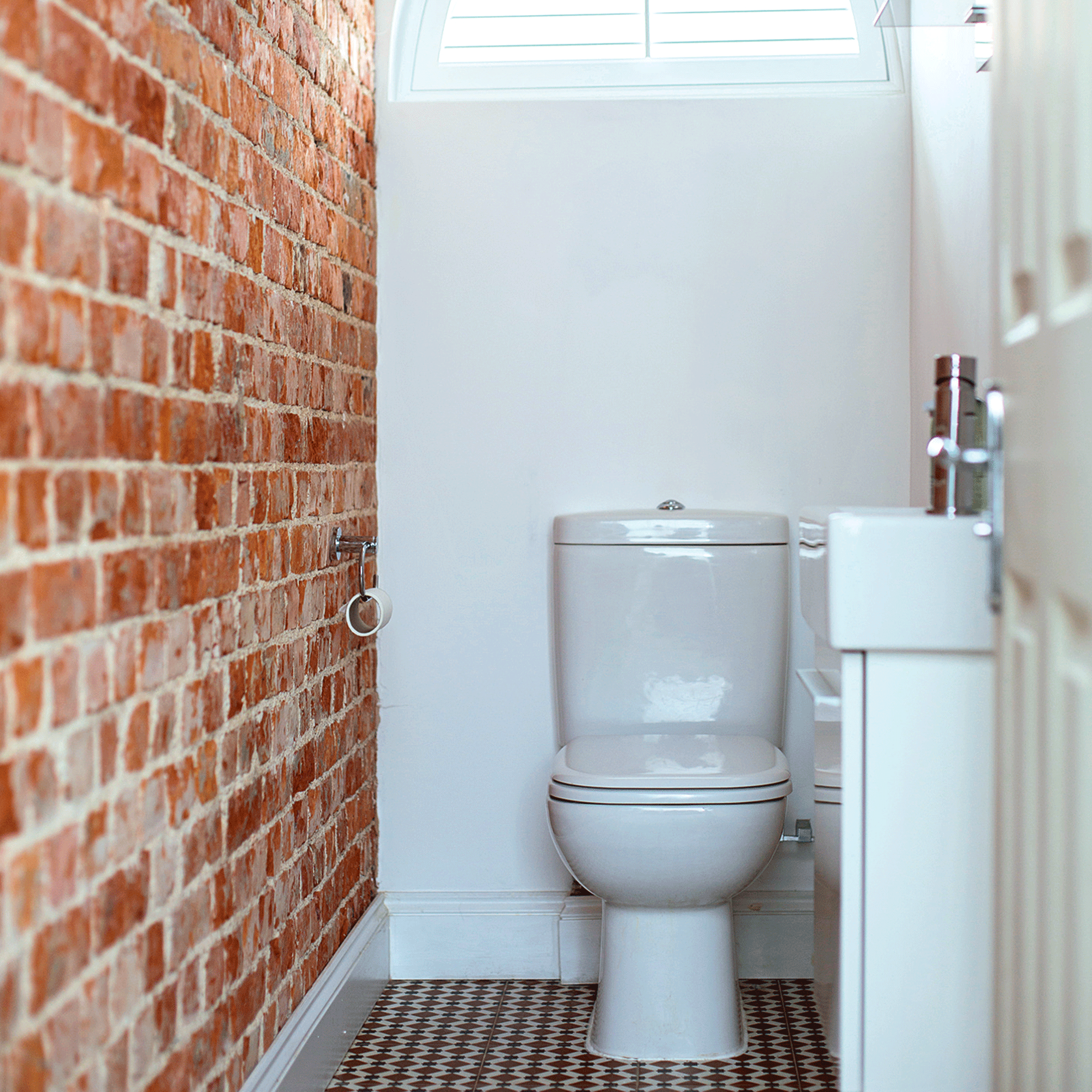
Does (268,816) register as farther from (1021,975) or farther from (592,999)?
(1021,975)

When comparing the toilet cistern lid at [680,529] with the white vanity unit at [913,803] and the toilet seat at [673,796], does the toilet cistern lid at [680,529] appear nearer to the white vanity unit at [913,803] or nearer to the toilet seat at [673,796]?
the toilet seat at [673,796]

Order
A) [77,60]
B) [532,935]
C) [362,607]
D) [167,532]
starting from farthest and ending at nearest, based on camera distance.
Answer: [532,935], [362,607], [167,532], [77,60]

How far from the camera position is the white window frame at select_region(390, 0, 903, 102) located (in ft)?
8.75

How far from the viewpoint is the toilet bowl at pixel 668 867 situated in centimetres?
212

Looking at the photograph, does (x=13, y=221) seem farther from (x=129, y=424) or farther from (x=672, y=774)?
(x=672, y=774)

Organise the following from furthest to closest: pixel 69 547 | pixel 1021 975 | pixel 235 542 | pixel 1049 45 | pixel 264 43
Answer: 1. pixel 264 43
2. pixel 235 542
3. pixel 69 547
4. pixel 1021 975
5. pixel 1049 45

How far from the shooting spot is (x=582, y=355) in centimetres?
268

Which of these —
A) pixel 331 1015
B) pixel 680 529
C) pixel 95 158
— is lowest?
pixel 331 1015

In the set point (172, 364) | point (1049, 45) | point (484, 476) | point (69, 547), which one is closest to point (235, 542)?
point (172, 364)

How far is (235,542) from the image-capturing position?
68.9 inches

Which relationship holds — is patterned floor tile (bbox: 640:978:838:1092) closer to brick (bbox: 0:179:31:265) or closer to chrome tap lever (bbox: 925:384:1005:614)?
chrome tap lever (bbox: 925:384:1005:614)

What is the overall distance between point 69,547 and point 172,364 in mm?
355

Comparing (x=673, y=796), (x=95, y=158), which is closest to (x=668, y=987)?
(x=673, y=796)

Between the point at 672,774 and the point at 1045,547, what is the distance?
1210 mm
